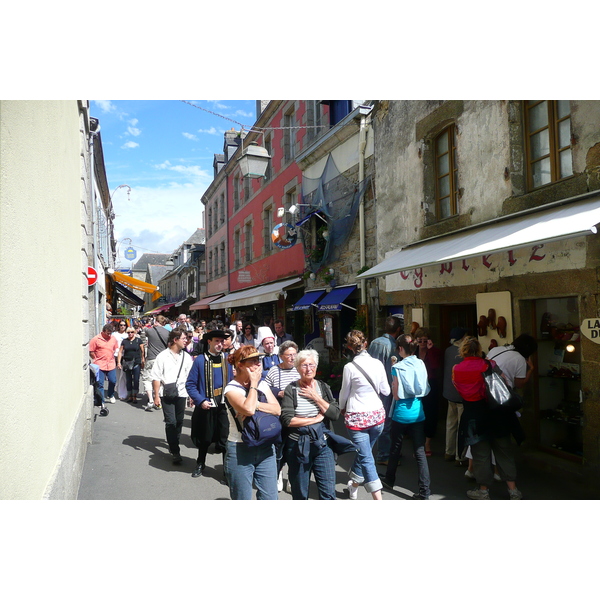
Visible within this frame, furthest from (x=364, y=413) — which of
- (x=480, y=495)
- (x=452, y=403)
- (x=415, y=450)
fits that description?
(x=452, y=403)

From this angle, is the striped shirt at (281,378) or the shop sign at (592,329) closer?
the striped shirt at (281,378)

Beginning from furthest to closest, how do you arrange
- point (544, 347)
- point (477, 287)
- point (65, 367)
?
point (477, 287)
point (544, 347)
point (65, 367)

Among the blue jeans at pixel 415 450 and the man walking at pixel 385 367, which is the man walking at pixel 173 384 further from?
the blue jeans at pixel 415 450

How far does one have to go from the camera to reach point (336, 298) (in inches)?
411

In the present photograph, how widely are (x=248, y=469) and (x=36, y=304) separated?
5.78 feet

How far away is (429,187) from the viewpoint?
7.97 m

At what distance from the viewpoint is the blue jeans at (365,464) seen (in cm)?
427

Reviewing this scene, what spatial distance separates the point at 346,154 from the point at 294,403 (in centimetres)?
831

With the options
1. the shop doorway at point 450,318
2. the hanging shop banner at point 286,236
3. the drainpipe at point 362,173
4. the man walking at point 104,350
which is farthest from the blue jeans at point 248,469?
the hanging shop banner at point 286,236

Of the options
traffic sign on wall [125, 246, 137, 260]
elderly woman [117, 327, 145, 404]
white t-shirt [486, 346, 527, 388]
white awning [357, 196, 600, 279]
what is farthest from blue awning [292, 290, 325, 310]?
traffic sign on wall [125, 246, 137, 260]

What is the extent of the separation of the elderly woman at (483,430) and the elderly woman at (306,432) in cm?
154

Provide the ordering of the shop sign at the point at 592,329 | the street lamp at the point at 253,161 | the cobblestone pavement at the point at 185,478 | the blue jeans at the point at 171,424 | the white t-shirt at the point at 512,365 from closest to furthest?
the cobblestone pavement at the point at 185,478
the shop sign at the point at 592,329
the white t-shirt at the point at 512,365
the blue jeans at the point at 171,424
the street lamp at the point at 253,161
